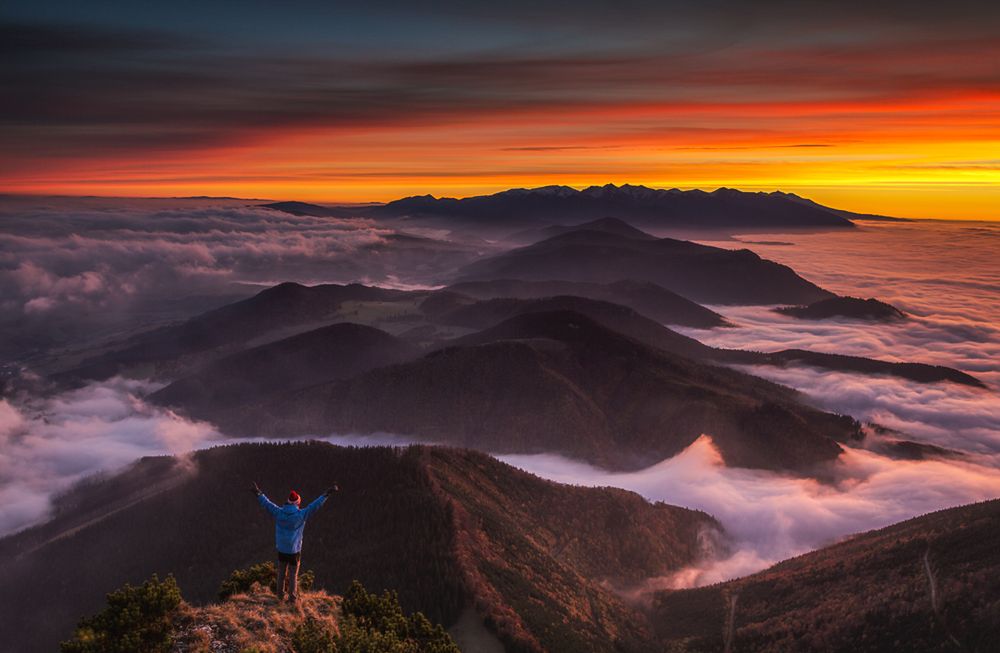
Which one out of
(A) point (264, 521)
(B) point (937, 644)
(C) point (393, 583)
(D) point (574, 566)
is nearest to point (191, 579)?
(A) point (264, 521)

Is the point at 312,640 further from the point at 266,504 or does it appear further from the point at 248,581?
the point at 248,581

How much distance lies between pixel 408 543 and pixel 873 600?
216ft

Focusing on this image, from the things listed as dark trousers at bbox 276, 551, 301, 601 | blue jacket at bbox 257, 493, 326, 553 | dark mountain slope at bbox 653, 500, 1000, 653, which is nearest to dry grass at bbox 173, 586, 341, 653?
dark trousers at bbox 276, 551, 301, 601

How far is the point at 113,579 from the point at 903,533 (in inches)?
6882

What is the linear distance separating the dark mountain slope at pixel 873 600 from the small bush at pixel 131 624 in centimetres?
8192

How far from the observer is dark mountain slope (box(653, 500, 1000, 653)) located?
79562 millimetres

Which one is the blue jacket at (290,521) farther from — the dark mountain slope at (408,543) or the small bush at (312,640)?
the dark mountain slope at (408,543)

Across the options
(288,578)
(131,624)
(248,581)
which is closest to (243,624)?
(288,578)

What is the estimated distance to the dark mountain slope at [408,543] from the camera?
300ft

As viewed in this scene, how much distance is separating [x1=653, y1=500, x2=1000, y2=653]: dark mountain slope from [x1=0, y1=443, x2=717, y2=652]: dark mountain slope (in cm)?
1416

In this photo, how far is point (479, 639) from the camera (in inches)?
3098

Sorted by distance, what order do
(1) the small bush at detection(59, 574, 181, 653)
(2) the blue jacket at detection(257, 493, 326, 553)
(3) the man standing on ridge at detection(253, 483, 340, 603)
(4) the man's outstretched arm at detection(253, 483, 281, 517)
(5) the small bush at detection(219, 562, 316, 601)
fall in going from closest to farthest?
(1) the small bush at detection(59, 574, 181, 653)
(4) the man's outstretched arm at detection(253, 483, 281, 517)
(3) the man standing on ridge at detection(253, 483, 340, 603)
(2) the blue jacket at detection(257, 493, 326, 553)
(5) the small bush at detection(219, 562, 316, 601)

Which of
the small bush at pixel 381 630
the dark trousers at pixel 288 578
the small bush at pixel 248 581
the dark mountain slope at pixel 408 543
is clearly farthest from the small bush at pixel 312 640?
the dark mountain slope at pixel 408 543

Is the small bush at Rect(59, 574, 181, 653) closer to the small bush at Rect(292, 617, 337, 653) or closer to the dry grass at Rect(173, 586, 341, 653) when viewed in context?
the dry grass at Rect(173, 586, 341, 653)
